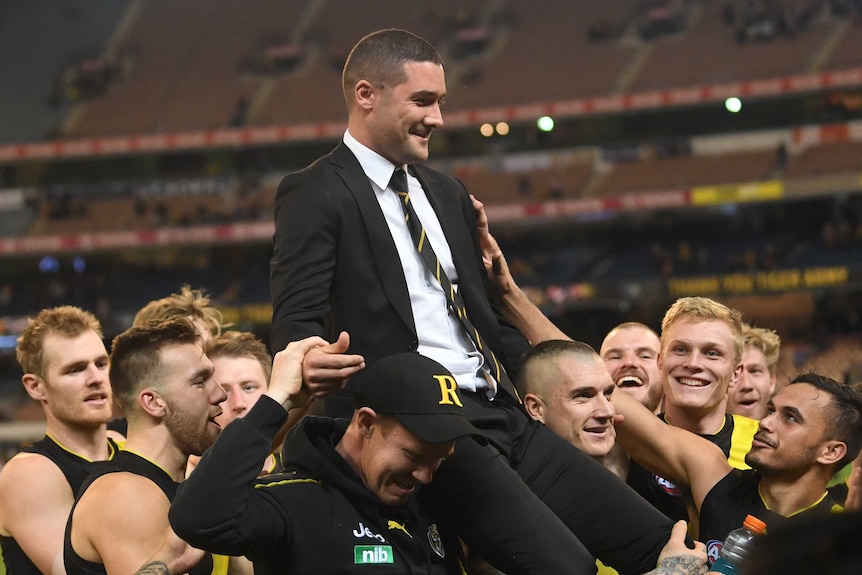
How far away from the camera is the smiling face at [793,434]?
419 cm

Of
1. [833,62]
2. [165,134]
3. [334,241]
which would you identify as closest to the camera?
[334,241]

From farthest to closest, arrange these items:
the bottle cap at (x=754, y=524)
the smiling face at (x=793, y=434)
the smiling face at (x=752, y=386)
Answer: the smiling face at (x=752, y=386) < the smiling face at (x=793, y=434) < the bottle cap at (x=754, y=524)

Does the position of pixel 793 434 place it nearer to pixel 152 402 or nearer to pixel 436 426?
pixel 436 426

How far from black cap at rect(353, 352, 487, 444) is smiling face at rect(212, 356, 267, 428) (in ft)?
6.78

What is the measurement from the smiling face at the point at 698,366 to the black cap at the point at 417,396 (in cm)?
191

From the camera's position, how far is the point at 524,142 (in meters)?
30.3

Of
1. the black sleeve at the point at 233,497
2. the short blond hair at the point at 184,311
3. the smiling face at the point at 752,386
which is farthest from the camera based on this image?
the smiling face at the point at 752,386

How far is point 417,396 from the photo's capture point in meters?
3.24

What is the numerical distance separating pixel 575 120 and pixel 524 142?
151 centimetres

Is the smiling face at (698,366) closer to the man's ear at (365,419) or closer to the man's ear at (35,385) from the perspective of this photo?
the man's ear at (365,419)

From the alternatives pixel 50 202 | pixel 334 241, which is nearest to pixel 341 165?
pixel 334 241

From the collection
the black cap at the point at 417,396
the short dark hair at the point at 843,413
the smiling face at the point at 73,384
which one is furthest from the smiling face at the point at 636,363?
the smiling face at the point at 73,384

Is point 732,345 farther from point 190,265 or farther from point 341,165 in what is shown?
point 190,265

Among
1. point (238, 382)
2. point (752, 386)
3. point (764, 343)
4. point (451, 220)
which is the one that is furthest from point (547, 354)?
point (764, 343)
